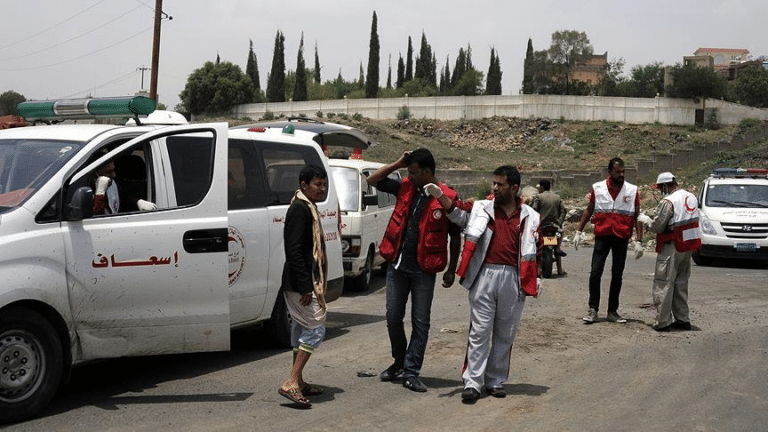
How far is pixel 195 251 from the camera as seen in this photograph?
759 cm

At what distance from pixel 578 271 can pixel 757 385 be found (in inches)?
408

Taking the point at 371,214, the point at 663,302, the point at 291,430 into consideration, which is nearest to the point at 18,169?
the point at 291,430

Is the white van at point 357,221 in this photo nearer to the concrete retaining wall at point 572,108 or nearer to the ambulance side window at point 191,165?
the ambulance side window at point 191,165

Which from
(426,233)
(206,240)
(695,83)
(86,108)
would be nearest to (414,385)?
(426,233)

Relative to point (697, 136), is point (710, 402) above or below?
below

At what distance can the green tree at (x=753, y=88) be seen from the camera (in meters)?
90.3

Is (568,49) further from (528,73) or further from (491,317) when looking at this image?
(491,317)

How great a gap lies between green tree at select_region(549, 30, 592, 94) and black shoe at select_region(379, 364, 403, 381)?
79.1 metres

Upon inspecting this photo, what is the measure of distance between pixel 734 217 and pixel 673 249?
10.1 metres

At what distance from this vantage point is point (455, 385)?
8.01 m

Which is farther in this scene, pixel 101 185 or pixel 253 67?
pixel 253 67

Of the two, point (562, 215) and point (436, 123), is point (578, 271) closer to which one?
point (562, 215)

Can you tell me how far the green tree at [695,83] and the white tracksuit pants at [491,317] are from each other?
66448mm

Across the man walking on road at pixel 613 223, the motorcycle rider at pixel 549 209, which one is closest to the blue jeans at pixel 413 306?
the man walking on road at pixel 613 223
